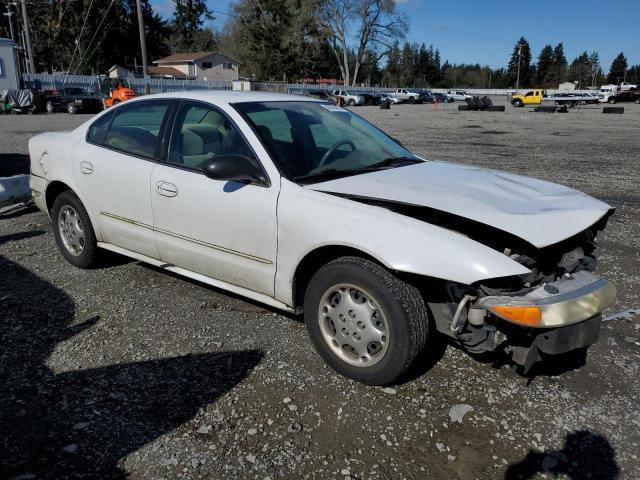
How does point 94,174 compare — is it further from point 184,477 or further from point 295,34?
point 295,34

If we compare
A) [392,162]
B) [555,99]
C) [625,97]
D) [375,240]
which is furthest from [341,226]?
[625,97]

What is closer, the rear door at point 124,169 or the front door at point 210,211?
the front door at point 210,211

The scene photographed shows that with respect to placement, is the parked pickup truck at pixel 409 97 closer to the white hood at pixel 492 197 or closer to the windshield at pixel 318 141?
the windshield at pixel 318 141

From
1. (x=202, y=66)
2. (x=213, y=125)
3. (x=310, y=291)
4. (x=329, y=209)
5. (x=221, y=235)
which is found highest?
(x=202, y=66)

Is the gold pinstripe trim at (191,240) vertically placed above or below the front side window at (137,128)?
below

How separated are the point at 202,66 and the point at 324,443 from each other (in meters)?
86.5

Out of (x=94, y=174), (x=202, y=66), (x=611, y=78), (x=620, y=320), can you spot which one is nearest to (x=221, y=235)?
(x=94, y=174)

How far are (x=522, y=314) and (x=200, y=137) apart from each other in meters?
2.51

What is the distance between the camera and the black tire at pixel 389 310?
2.77 meters

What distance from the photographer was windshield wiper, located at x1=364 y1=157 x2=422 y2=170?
12.4ft

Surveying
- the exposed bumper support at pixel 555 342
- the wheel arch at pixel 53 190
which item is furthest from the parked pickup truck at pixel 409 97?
the exposed bumper support at pixel 555 342

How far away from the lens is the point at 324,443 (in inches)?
102

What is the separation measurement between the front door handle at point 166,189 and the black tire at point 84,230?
3.50ft

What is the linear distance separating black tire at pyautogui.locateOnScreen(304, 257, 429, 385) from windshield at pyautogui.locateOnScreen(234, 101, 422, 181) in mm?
741
